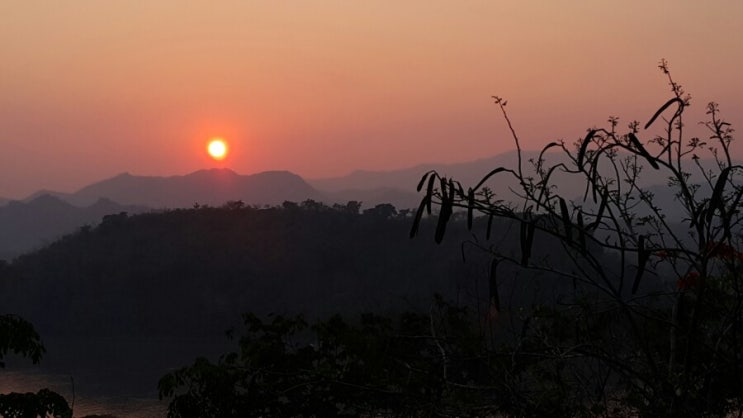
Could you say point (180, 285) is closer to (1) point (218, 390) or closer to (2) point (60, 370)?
(2) point (60, 370)

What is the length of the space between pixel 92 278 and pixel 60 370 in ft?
97.1

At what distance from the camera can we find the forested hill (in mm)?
76250

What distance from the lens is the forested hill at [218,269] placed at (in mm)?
76250

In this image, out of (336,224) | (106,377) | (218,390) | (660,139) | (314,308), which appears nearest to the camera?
(660,139)

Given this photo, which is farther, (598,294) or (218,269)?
(218,269)

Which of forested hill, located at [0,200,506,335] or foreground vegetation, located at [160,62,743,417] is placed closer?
foreground vegetation, located at [160,62,743,417]

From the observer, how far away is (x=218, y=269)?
3297 inches

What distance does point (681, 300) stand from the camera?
314cm

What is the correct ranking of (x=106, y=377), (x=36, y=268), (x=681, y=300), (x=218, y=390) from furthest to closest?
(x=36, y=268) < (x=106, y=377) < (x=218, y=390) < (x=681, y=300)

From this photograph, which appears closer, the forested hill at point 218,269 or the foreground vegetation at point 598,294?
the foreground vegetation at point 598,294

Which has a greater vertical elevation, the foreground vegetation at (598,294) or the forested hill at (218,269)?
the foreground vegetation at (598,294)

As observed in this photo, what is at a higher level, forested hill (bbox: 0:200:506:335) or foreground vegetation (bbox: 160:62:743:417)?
foreground vegetation (bbox: 160:62:743:417)

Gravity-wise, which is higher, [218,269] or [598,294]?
[598,294]

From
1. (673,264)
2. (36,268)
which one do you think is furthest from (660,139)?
(36,268)
